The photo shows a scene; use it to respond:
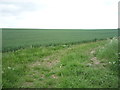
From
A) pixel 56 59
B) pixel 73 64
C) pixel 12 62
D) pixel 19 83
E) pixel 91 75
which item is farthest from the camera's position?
pixel 56 59

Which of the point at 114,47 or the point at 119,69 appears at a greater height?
the point at 114,47

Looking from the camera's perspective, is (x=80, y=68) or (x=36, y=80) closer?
(x=36, y=80)

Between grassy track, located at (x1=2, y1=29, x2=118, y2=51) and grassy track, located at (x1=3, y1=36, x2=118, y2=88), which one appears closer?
grassy track, located at (x1=3, y1=36, x2=118, y2=88)

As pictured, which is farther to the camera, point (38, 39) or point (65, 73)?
point (38, 39)

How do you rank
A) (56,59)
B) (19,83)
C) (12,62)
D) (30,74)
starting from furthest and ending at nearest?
(56,59) → (12,62) → (30,74) → (19,83)

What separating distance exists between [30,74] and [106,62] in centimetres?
368

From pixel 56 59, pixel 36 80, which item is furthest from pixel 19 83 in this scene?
pixel 56 59

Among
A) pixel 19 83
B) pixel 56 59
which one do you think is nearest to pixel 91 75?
pixel 19 83

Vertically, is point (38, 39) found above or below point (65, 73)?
above

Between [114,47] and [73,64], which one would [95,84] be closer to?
[73,64]

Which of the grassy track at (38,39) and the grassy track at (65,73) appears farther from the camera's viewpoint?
the grassy track at (38,39)

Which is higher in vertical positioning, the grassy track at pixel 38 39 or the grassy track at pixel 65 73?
the grassy track at pixel 38 39

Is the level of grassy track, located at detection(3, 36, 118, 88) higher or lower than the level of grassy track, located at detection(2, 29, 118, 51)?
lower

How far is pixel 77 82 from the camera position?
7.15 metres
